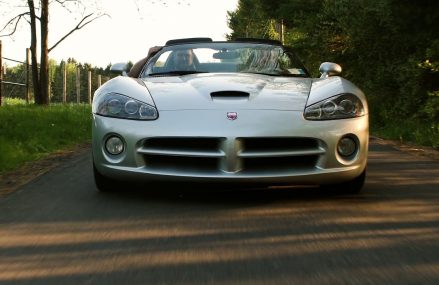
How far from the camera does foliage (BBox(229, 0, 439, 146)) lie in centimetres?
1011

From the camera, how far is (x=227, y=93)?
495 cm

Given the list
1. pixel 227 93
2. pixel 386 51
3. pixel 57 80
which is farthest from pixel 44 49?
pixel 57 80

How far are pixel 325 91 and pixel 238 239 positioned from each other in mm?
1776

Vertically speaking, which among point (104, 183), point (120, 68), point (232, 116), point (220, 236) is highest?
point (120, 68)

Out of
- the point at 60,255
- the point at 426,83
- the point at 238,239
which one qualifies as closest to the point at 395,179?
the point at 238,239

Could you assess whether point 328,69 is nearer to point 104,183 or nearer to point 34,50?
point 104,183

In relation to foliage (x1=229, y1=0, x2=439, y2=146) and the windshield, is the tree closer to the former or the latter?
foliage (x1=229, y1=0, x2=439, y2=146)

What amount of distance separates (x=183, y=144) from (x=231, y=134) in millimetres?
390

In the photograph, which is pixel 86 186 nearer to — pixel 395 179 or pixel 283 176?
pixel 283 176

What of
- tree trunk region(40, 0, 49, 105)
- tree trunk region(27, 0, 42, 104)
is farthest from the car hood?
tree trunk region(27, 0, 42, 104)

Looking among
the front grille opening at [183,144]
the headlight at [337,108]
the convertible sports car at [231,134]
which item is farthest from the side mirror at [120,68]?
the headlight at [337,108]

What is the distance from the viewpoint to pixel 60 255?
3473 mm

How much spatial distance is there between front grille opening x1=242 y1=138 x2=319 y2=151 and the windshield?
1.39 meters

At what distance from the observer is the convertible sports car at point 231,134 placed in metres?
4.61
